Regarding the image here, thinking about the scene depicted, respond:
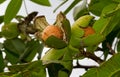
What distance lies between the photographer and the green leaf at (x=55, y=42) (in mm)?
956

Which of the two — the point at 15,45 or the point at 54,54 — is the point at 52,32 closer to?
the point at 54,54

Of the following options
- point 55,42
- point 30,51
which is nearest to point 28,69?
point 55,42

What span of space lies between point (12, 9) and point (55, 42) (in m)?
0.45

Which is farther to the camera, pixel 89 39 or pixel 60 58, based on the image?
pixel 60 58

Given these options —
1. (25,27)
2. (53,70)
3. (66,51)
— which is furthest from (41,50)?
(66,51)

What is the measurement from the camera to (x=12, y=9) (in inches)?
53.9

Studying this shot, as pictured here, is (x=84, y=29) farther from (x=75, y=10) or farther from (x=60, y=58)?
(x=75, y=10)

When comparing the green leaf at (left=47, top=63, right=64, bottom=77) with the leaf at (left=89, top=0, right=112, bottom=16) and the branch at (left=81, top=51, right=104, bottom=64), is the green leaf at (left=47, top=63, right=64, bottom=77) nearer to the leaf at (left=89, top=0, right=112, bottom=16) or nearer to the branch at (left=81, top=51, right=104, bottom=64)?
the branch at (left=81, top=51, right=104, bottom=64)

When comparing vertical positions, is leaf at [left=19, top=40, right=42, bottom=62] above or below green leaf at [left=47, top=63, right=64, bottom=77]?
above

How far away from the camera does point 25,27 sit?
1.29 meters

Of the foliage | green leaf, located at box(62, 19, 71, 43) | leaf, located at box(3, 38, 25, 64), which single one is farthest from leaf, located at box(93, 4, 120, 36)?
leaf, located at box(3, 38, 25, 64)

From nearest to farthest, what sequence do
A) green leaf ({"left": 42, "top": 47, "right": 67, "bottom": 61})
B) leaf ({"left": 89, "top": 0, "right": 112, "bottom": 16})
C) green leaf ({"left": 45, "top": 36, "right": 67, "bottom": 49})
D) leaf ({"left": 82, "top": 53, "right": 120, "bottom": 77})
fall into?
leaf ({"left": 82, "top": 53, "right": 120, "bottom": 77}) < green leaf ({"left": 45, "top": 36, "right": 67, "bottom": 49}) < green leaf ({"left": 42, "top": 47, "right": 67, "bottom": 61}) < leaf ({"left": 89, "top": 0, "right": 112, "bottom": 16})

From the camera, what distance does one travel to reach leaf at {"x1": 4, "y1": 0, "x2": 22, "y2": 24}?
135 cm

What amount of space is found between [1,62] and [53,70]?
0.30 m
